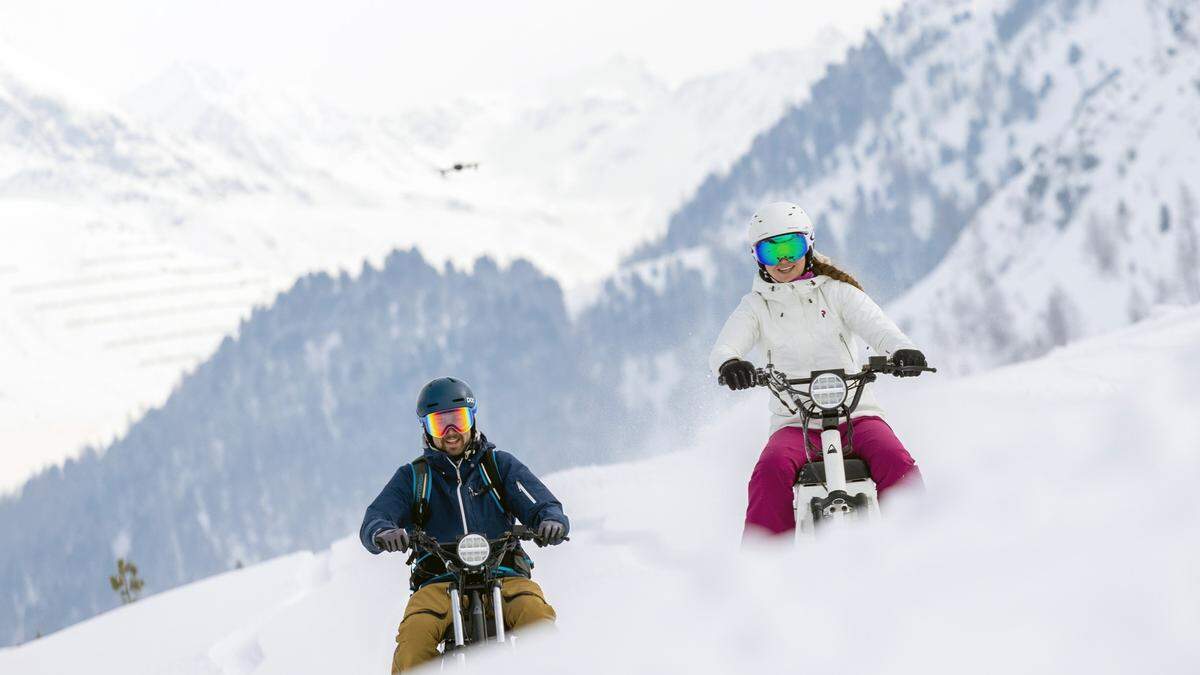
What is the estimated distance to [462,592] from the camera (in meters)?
7.76

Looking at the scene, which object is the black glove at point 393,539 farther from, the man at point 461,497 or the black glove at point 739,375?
the black glove at point 739,375

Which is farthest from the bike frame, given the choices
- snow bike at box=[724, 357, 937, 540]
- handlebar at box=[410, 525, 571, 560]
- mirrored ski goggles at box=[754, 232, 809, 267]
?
handlebar at box=[410, 525, 571, 560]

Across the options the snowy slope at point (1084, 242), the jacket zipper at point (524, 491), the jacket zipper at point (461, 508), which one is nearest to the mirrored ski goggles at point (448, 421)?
the jacket zipper at point (461, 508)

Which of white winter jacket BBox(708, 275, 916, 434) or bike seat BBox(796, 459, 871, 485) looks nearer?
bike seat BBox(796, 459, 871, 485)

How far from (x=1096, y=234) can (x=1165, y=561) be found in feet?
573

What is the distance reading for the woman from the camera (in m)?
8.72

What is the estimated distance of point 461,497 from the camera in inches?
327

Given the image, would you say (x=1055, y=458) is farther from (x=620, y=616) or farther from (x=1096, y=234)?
Answer: (x=1096, y=234)

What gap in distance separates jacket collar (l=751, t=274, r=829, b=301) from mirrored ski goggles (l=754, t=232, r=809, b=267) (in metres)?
0.14

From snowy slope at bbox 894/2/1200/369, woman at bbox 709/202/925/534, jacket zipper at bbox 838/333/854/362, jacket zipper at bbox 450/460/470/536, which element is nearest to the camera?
jacket zipper at bbox 450/460/470/536

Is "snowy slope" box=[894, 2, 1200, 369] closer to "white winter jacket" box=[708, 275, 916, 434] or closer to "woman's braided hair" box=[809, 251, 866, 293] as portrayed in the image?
"woman's braided hair" box=[809, 251, 866, 293]

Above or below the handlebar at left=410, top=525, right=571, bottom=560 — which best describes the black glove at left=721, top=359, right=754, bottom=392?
above

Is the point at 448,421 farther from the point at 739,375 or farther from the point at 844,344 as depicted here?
the point at 844,344

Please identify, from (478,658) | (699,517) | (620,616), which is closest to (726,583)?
(620,616)
